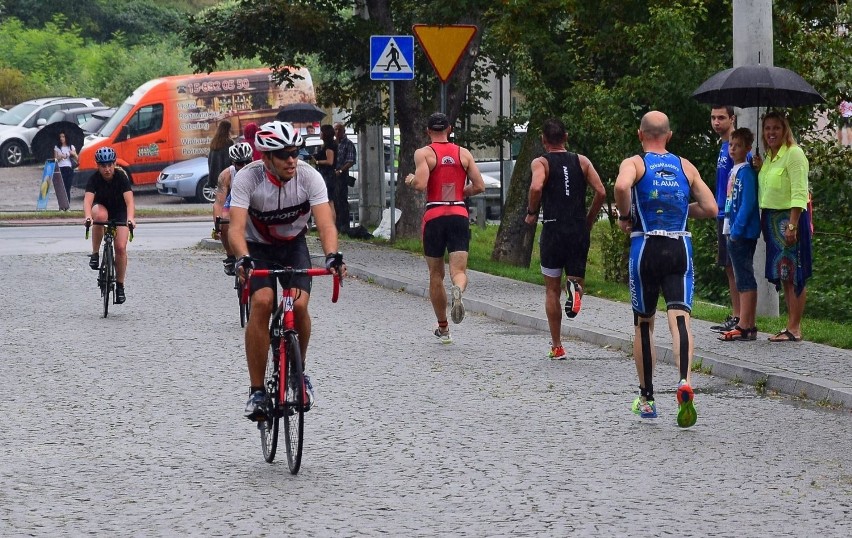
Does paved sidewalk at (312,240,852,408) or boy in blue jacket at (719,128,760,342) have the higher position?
boy in blue jacket at (719,128,760,342)

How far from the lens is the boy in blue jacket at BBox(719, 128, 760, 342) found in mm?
12938

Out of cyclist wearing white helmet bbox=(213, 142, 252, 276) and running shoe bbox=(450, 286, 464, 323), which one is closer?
running shoe bbox=(450, 286, 464, 323)

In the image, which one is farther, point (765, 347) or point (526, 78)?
point (526, 78)

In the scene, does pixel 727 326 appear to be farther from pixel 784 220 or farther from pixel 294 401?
pixel 294 401

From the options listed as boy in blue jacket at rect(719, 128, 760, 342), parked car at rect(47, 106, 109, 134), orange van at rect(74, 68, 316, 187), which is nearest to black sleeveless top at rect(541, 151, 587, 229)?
boy in blue jacket at rect(719, 128, 760, 342)

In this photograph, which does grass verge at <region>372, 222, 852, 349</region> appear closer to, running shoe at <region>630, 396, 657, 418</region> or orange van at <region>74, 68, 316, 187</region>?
running shoe at <region>630, 396, 657, 418</region>

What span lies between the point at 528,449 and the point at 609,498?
4.32ft

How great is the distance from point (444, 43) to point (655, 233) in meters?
10.4

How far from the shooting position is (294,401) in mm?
8102

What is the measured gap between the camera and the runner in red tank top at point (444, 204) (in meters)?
13.4

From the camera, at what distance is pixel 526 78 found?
747 inches

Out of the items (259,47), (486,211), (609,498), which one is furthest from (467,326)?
(486,211)

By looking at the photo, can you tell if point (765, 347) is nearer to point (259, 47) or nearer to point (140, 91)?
point (259, 47)

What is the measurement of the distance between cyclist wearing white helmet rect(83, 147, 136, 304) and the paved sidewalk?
3096 mm
